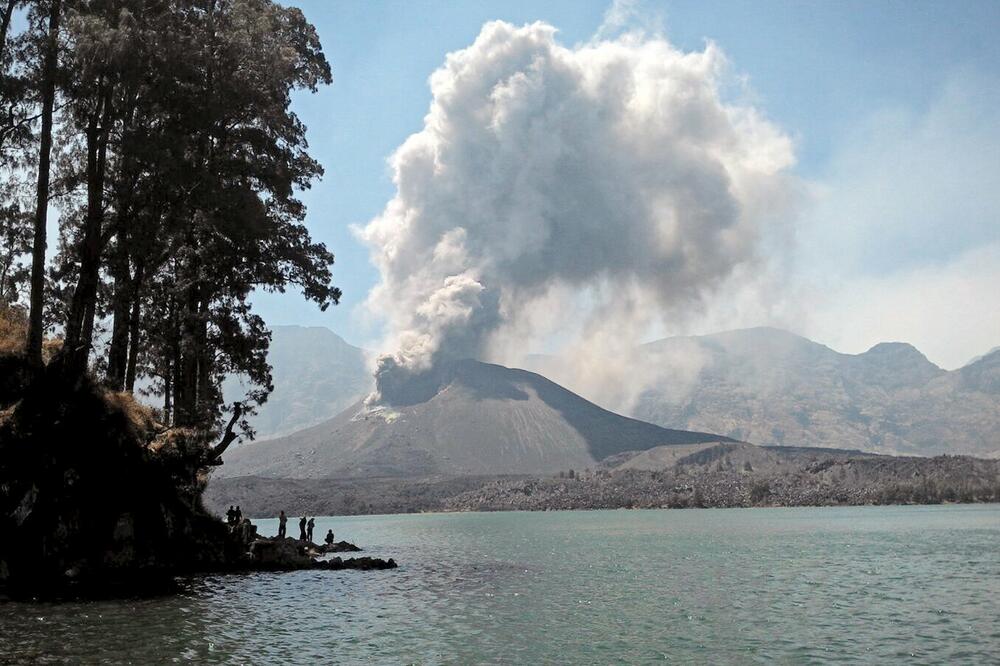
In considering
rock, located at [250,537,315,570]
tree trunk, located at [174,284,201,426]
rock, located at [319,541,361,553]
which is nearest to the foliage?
tree trunk, located at [174,284,201,426]

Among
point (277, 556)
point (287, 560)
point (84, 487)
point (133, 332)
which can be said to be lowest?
point (287, 560)

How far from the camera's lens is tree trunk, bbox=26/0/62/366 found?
35.3 meters

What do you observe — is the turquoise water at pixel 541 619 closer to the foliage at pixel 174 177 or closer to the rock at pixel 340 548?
the foliage at pixel 174 177

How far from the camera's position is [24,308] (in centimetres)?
4494

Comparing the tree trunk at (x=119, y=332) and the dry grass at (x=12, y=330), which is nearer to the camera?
the dry grass at (x=12, y=330)

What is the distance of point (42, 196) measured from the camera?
118ft

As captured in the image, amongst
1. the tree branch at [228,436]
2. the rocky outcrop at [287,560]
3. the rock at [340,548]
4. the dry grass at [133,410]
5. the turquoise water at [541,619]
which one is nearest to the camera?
the turquoise water at [541,619]

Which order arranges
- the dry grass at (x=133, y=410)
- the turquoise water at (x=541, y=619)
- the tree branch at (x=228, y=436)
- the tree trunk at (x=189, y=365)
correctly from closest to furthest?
the turquoise water at (x=541, y=619)
the dry grass at (x=133, y=410)
the tree trunk at (x=189, y=365)
the tree branch at (x=228, y=436)

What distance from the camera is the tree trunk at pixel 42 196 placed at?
35.3 metres

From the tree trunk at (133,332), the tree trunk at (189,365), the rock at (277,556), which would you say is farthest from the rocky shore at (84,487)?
the rock at (277,556)


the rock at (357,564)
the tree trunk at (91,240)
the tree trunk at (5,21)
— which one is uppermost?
the tree trunk at (5,21)

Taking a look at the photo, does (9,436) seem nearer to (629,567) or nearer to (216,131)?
(216,131)

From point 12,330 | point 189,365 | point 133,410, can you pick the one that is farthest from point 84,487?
point 12,330

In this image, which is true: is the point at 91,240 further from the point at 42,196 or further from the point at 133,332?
the point at 133,332
